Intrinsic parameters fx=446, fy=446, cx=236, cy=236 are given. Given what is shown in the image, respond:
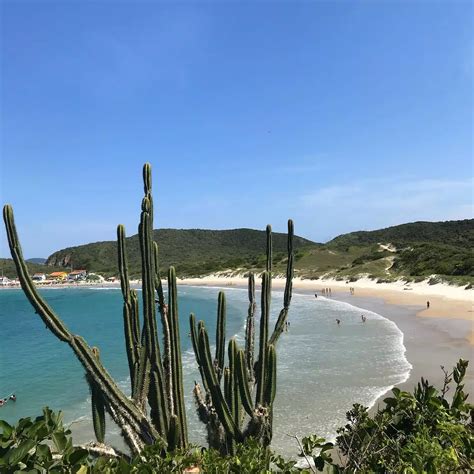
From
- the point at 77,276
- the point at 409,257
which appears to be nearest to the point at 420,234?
the point at 409,257

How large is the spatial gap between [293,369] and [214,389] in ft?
40.8

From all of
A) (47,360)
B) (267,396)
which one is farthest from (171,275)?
(47,360)

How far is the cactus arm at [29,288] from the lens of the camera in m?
5.41

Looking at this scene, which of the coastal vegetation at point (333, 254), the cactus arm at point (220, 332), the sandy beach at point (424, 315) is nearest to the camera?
the cactus arm at point (220, 332)

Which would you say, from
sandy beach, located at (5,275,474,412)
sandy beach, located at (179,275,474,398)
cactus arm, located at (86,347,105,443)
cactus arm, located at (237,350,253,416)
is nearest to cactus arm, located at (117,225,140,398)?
cactus arm, located at (86,347,105,443)

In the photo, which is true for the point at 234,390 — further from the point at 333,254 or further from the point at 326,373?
the point at 333,254

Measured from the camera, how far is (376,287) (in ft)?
170

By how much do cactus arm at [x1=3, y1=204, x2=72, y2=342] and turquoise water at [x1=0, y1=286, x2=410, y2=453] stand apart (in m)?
6.51

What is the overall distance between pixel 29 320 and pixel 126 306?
44401mm

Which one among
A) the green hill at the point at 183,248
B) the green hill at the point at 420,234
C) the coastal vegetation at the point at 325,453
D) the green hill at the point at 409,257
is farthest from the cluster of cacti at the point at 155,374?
the green hill at the point at 183,248

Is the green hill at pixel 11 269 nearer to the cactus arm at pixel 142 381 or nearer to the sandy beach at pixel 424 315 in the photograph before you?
the sandy beach at pixel 424 315

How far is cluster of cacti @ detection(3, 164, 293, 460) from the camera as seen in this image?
5.61 metres

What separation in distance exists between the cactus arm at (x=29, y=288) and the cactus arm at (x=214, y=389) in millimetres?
1672

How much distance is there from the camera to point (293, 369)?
1762 centimetres
